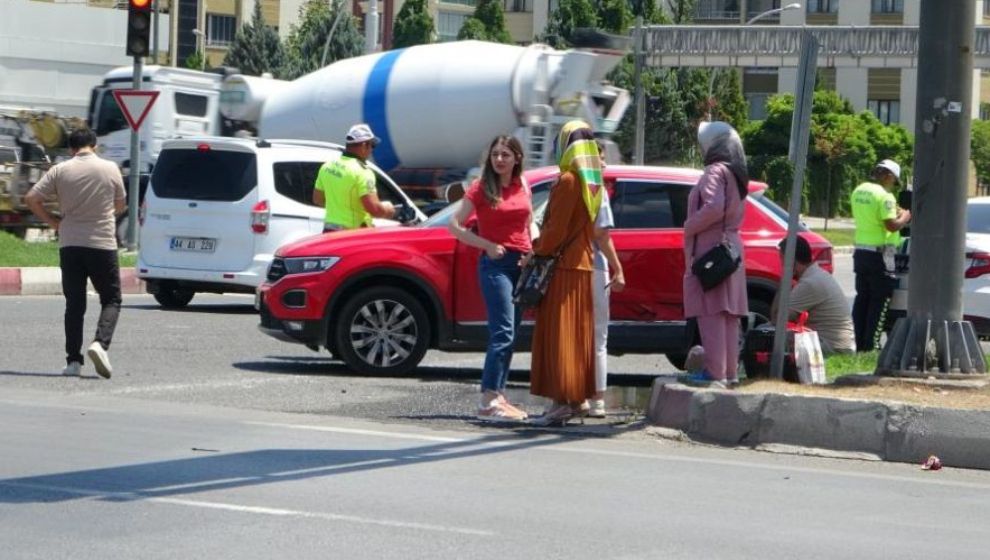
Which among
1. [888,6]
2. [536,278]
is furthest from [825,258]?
[888,6]

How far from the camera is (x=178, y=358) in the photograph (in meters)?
14.0

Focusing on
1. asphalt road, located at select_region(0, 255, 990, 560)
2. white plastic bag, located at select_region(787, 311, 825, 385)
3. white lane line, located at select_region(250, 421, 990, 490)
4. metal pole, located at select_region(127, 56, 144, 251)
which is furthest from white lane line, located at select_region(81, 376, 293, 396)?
metal pole, located at select_region(127, 56, 144, 251)

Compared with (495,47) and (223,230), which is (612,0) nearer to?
(495,47)

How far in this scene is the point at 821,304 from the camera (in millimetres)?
12383

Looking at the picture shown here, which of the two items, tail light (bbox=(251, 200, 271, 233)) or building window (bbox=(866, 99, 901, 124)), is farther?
building window (bbox=(866, 99, 901, 124))

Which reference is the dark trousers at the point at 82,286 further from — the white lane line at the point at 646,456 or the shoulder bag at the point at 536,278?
the shoulder bag at the point at 536,278

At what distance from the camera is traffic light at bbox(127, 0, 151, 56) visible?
73.6ft

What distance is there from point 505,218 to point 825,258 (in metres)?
3.73

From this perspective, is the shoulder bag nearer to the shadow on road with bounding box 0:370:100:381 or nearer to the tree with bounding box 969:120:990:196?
the shadow on road with bounding box 0:370:100:381

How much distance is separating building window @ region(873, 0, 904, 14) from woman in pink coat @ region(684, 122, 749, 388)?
6571cm

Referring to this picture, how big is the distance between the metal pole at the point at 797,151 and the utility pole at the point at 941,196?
68 centimetres

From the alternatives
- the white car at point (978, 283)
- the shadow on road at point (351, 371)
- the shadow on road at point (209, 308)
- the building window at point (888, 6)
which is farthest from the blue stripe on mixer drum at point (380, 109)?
the building window at point (888, 6)

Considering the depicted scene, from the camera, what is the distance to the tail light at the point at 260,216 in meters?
18.6

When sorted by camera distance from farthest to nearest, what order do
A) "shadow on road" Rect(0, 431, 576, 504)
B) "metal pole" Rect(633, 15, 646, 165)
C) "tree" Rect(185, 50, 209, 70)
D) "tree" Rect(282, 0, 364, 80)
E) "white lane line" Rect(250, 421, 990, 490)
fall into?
"tree" Rect(185, 50, 209, 70)
"tree" Rect(282, 0, 364, 80)
"metal pole" Rect(633, 15, 646, 165)
"white lane line" Rect(250, 421, 990, 490)
"shadow on road" Rect(0, 431, 576, 504)
